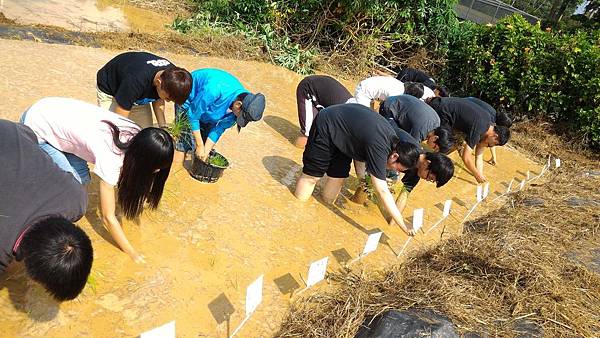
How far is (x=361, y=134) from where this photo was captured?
11.2 feet

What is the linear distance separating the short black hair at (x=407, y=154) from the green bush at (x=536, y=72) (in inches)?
230

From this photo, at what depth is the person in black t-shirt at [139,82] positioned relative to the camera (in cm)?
283

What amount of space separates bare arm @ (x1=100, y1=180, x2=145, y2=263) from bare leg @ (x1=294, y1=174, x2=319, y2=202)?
5.28ft

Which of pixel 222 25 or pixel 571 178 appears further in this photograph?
pixel 222 25

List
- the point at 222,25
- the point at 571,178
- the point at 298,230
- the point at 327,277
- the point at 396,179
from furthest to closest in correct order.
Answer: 1. the point at 222,25
2. the point at 571,178
3. the point at 396,179
4. the point at 298,230
5. the point at 327,277

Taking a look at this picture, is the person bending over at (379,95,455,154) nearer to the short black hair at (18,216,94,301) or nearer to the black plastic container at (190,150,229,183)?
the black plastic container at (190,150,229,183)

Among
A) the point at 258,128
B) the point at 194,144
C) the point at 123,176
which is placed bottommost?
the point at 258,128

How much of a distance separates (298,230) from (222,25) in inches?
260

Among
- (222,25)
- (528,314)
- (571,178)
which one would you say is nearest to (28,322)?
(528,314)

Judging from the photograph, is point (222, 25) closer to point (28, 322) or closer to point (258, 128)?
point (258, 128)

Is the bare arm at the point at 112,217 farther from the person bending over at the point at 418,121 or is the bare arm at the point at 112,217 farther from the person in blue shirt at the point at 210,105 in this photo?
the person bending over at the point at 418,121

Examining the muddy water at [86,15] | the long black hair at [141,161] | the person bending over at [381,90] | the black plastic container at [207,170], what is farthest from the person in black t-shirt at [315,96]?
the muddy water at [86,15]

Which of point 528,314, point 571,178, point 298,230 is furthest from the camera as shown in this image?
point 571,178

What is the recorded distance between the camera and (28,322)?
2035 millimetres
